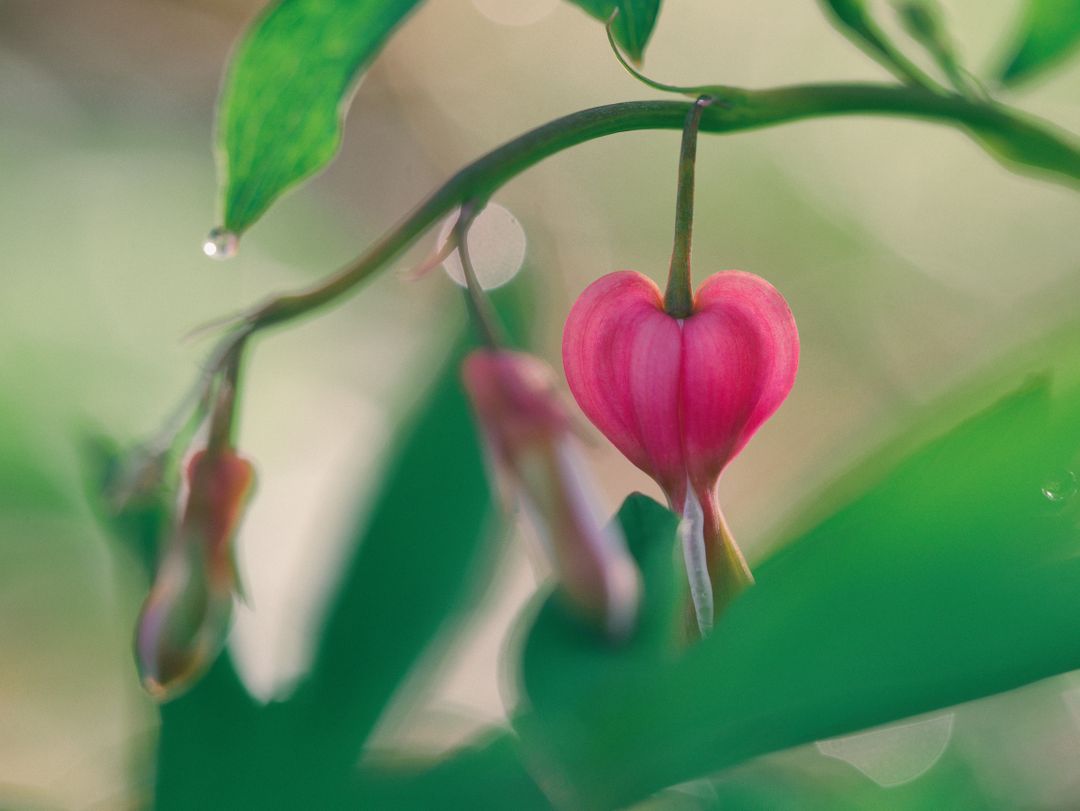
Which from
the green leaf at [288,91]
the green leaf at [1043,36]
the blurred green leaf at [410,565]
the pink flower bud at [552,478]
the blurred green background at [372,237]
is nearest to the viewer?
the pink flower bud at [552,478]

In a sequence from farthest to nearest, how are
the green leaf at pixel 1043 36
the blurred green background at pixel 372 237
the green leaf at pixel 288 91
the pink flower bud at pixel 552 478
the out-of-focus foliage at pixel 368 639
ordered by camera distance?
1. the blurred green background at pixel 372 237
2. the out-of-focus foliage at pixel 368 639
3. the green leaf at pixel 1043 36
4. the green leaf at pixel 288 91
5. the pink flower bud at pixel 552 478

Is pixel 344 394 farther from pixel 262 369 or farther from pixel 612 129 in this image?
pixel 612 129

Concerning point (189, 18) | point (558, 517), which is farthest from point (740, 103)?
point (189, 18)

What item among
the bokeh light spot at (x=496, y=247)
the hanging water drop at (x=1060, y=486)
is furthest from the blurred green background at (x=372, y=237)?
the hanging water drop at (x=1060, y=486)

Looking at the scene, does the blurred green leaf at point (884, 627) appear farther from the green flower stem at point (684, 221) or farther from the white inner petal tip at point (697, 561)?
the green flower stem at point (684, 221)

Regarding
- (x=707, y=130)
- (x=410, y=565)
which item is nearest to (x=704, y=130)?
(x=707, y=130)

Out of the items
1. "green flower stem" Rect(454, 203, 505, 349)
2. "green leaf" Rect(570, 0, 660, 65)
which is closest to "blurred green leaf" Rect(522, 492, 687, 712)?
"green flower stem" Rect(454, 203, 505, 349)

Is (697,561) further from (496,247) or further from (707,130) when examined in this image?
(496,247)
